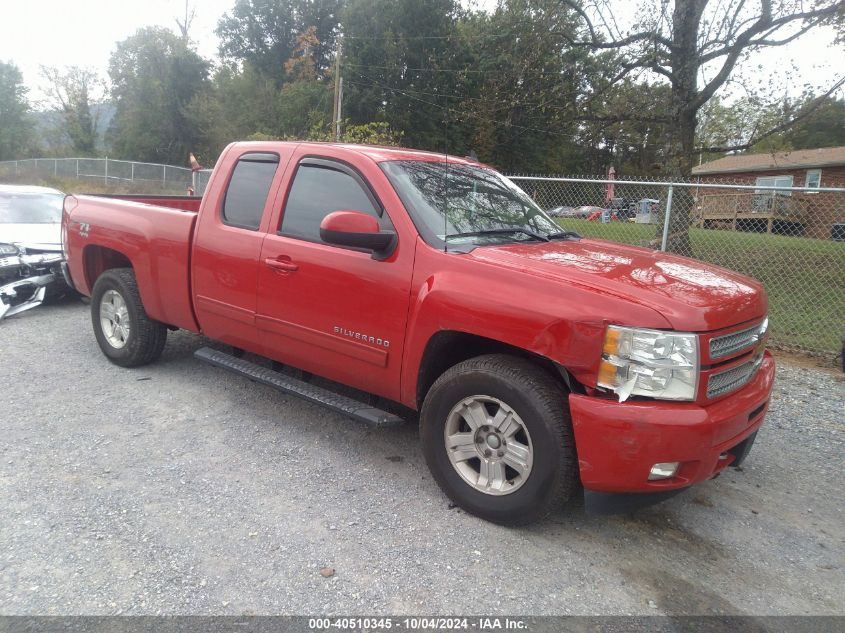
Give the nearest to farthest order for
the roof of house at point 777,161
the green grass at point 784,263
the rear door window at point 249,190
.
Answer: the rear door window at point 249,190, the green grass at point 784,263, the roof of house at point 777,161

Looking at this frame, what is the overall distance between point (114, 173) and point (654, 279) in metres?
31.7

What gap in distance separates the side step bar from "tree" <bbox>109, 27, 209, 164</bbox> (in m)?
45.3

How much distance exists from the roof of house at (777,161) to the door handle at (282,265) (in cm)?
2484

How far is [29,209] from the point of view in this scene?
8.87 m

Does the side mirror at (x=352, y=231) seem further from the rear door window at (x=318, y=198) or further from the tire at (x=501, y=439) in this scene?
the tire at (x=501, y=439)

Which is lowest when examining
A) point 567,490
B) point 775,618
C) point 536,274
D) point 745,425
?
point 775,618

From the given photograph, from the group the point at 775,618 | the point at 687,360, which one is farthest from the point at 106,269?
the point at 775,618

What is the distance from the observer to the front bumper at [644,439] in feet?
9.11

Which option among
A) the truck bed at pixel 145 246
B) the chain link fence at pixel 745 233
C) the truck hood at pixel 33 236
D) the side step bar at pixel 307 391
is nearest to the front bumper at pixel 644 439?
the side step bar at pixel 307 391

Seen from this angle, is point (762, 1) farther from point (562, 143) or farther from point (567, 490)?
point (562, 143)

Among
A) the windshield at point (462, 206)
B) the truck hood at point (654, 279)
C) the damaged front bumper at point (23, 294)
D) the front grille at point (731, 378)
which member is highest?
the windshield at point (462, 206)

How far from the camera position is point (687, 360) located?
2822mm

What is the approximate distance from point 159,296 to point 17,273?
373 cm

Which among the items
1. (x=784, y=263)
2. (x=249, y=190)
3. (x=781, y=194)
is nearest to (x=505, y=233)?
(x=249, y=190)
